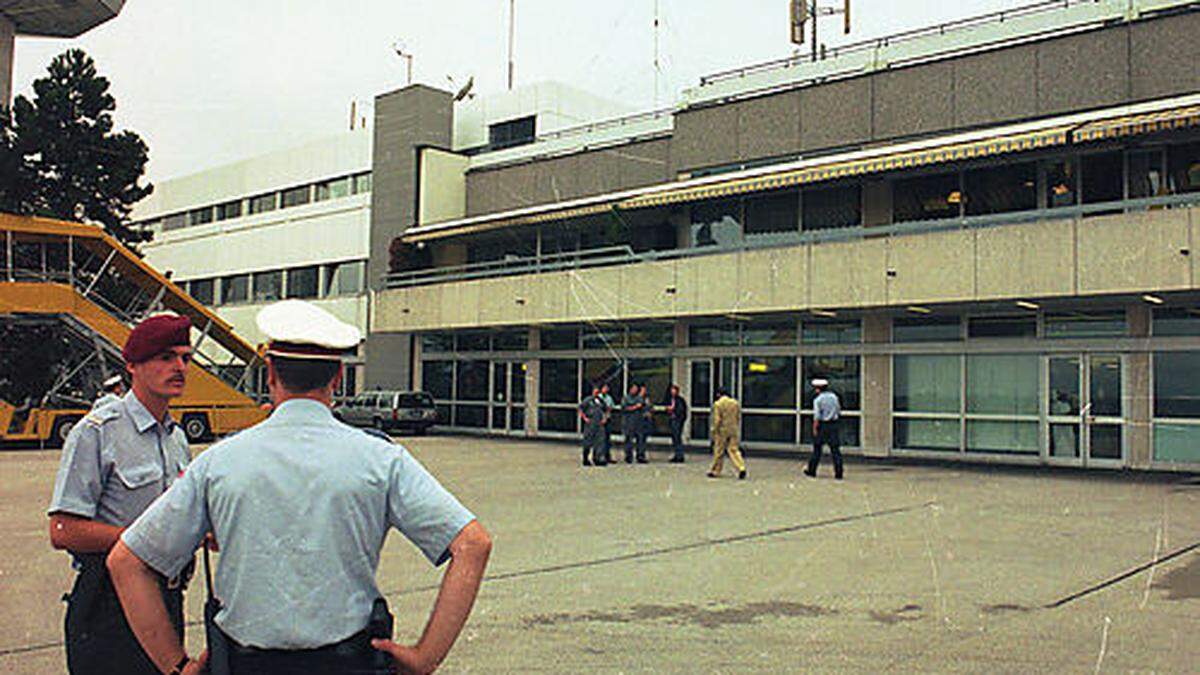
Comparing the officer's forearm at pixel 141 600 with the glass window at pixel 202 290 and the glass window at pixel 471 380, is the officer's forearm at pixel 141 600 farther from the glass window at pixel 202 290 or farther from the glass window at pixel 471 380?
the glass window at pixel 202 290

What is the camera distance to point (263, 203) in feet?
143

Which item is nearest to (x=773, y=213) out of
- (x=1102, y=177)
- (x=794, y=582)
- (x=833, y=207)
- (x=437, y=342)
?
(x=833, y=207)

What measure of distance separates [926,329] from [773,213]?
15.3 ft

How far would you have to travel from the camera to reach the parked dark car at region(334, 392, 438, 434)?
3069 centimetres

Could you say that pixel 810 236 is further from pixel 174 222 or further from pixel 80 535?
pixel 174 222

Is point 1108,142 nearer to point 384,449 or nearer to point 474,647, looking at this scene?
point 474,647

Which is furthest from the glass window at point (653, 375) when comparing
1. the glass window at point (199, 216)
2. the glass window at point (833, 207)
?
the glass window at point (199, 216)

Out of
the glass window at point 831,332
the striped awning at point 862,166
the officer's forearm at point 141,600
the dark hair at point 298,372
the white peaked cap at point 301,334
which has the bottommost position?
the officer's forearm at point 141,600

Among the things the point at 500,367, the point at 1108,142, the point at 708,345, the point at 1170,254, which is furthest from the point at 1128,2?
the point at 500,367

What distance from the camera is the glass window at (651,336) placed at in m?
26.6

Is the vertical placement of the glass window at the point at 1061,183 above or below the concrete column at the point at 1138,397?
above

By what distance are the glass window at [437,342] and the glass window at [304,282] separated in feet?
24.0

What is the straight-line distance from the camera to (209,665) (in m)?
2.34

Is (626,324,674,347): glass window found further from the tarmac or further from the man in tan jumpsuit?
the tarmac
